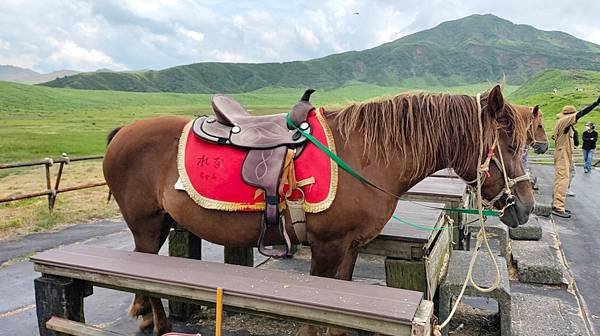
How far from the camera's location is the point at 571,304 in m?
4.50

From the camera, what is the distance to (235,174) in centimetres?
288

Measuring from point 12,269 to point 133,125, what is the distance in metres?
3.10

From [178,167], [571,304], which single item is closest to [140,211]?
[178,167]

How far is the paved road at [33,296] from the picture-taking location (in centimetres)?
388

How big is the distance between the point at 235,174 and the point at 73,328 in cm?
130

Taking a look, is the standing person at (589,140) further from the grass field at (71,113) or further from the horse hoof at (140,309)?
the horse hoof at (140,309)

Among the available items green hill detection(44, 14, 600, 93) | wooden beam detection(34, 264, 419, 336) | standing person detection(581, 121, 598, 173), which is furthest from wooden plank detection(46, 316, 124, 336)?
green hill detection(44, 14, 600, 93)

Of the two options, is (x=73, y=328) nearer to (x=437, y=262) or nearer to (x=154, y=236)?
(x=154, y=236)

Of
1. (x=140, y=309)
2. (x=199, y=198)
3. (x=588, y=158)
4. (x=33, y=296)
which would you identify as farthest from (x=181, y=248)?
(x=588, y=158)

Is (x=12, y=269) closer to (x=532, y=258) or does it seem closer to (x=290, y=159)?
(x=290, y=159)

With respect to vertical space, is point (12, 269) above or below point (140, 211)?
below

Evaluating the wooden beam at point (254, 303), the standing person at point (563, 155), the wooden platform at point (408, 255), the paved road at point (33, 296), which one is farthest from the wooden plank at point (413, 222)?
the standing person at point (563, 155)

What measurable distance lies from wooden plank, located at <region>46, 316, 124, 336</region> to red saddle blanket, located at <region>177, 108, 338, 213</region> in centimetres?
94

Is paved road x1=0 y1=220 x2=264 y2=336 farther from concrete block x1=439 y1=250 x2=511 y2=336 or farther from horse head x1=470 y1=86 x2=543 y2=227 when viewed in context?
horse head x1=470 y1=86 x2=543 y2=227
